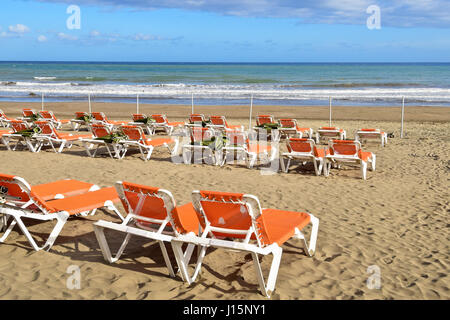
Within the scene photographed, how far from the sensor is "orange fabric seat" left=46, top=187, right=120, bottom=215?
4512 mm

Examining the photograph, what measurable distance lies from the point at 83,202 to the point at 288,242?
205cm

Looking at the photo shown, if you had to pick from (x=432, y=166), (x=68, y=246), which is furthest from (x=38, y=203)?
(x=432, y=166)

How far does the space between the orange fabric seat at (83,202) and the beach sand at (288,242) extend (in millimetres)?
325

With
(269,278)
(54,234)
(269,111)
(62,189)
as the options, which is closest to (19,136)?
(62,189)

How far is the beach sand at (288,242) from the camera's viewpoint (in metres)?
3.54

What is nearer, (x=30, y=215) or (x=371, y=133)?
(x=30, y=215)

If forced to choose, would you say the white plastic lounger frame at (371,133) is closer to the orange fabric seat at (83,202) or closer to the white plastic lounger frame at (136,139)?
the white plastic lounger frame at (136,139)

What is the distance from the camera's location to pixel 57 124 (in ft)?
46.1

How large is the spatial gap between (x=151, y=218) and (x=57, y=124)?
11079 mm

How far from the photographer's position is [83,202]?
471 cm

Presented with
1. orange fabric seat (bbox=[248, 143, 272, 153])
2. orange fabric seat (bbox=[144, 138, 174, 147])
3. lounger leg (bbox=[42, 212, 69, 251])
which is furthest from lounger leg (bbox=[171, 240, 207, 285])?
orange fabric seat (bbox=[144, 138, 174, 147])

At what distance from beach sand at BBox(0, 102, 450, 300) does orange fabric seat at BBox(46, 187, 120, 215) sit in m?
0.33

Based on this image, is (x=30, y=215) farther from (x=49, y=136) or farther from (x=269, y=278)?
(x=49, y=136)
